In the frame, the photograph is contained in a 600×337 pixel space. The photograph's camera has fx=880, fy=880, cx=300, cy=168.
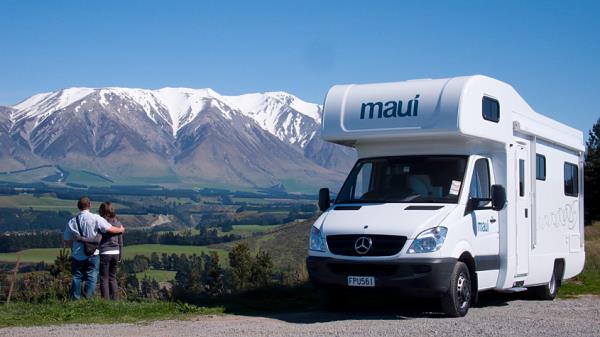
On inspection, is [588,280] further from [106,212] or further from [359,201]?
[106,212]

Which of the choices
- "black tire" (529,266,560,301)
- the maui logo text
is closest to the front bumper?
the maui logo text

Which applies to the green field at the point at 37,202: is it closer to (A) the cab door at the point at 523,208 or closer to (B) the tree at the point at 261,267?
(B) the tree at the point at 261,267

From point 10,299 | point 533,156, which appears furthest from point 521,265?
point 10,299

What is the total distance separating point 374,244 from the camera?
11.5 meters

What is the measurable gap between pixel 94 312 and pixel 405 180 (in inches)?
188

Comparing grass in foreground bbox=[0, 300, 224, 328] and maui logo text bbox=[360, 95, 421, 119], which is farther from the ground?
maui logo text bbox=[360, 95, 421, 119]

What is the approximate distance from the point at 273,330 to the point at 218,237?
163 ft

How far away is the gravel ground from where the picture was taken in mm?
10484

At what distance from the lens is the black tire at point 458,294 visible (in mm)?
11547

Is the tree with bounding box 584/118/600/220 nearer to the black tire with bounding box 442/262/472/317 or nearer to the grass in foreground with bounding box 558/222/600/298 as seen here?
the grass in foreground with bounding box 558/222/600/298

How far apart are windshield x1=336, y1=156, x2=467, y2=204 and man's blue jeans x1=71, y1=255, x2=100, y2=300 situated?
403cm

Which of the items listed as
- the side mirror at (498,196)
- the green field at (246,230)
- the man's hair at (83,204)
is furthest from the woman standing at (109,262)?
the green field at (246,230)

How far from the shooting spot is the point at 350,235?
38.1 feet

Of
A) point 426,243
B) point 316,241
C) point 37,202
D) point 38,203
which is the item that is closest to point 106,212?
point 316,241
